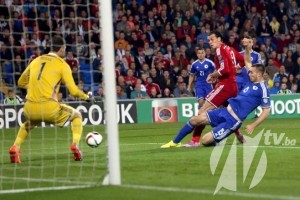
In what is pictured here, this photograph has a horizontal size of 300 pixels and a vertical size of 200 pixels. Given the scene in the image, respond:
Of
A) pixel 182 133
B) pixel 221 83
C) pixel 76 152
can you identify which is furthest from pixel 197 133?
pixel 76 152

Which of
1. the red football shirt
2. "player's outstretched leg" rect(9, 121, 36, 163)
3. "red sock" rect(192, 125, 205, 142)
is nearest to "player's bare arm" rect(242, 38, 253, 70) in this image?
the red football shirt

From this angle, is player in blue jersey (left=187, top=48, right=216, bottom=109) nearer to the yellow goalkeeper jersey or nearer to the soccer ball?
the soccer ball

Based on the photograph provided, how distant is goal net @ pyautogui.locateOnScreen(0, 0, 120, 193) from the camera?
10.2 meters

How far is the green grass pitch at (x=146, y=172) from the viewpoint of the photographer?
939 cm

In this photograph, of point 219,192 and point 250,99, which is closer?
point 219,192

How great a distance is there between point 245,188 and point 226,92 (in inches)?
239

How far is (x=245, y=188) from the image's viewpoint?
966cm

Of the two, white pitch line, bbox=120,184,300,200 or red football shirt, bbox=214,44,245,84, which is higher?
red football shirt, bbox=214,44,245,84
